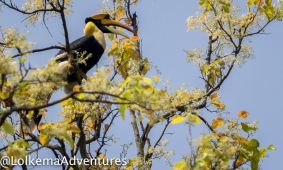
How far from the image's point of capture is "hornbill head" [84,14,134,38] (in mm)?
7820

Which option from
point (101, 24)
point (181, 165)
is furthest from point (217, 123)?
point (101, 24)

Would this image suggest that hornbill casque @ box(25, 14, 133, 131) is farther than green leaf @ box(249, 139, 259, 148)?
Yes

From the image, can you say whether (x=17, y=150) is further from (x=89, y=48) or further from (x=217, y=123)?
(x=89, y=48)

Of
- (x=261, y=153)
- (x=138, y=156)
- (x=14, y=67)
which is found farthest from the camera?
(x=138, y=156)

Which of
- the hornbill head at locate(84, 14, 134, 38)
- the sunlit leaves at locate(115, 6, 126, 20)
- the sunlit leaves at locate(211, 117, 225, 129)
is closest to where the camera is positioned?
the sunlit leaves at locate(211, 117, 225, 129)

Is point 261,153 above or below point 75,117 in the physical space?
below

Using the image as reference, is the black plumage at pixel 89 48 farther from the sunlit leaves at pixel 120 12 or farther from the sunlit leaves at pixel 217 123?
the sunlit leaves at pixel 217 123

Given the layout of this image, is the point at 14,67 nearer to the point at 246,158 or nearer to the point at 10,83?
the point at 10,83

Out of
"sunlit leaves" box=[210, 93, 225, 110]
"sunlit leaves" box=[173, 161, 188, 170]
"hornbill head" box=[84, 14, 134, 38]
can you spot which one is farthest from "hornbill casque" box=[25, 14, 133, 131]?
"sunlit leaves" box=[173, 161, 188, 170]

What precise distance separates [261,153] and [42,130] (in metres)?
1.50

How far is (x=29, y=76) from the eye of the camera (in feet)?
11.0

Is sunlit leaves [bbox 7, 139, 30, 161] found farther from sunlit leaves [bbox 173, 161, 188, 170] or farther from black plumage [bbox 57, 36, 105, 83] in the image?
black plumage [bbox 57, 36, 105, 83]

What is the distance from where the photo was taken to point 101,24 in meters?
8.08

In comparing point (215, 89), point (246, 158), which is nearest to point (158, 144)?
point (215, 89)
